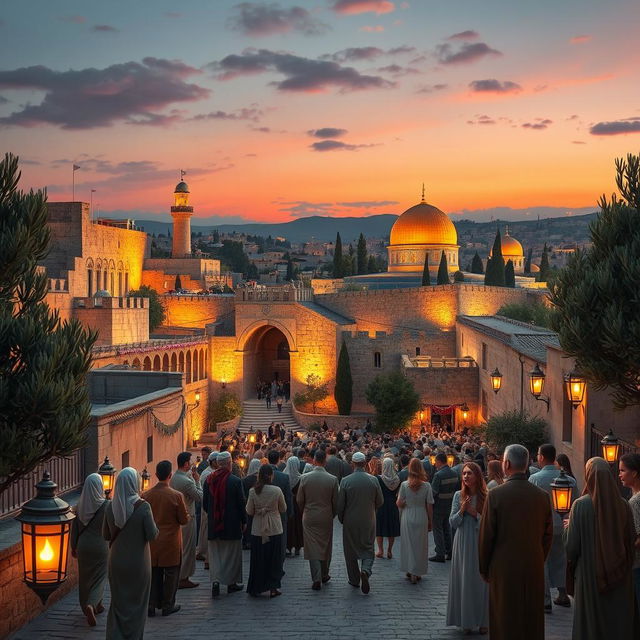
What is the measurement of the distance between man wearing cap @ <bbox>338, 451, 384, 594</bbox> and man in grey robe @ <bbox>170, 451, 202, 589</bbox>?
1.53 metres

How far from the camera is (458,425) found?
36250mm

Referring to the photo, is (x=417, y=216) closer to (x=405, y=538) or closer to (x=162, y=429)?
(x=162, y=429)

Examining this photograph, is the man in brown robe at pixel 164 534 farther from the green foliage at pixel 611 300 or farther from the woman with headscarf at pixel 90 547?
the green foliage at pixel 611 300

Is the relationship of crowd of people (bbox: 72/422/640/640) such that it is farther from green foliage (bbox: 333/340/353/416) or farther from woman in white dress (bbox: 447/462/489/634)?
green foliage (bbox: 333/340/353/416)

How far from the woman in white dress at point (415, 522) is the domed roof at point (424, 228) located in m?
54.1

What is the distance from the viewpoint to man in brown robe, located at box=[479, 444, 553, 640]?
5926mm

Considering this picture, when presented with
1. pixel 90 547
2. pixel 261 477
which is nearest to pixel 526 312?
pixel 261 477

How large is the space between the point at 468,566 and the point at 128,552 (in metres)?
2.86

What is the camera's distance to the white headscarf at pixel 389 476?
10.8m

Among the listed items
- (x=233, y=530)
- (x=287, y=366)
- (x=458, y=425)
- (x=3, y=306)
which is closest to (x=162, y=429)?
(x=233, y=530)

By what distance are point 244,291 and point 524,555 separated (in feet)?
137

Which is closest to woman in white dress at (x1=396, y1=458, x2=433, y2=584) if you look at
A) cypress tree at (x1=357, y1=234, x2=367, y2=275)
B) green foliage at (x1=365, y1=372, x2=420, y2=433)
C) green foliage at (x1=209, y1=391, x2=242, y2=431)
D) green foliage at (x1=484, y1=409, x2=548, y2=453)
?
green foliage at (x1=484, y1=409, x2=548, y2=453)

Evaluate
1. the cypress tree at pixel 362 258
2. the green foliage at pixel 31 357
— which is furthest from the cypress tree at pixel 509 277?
the green foliage at pixel 31 357

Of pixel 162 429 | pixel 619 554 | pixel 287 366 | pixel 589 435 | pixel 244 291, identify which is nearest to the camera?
pixel 619 554
